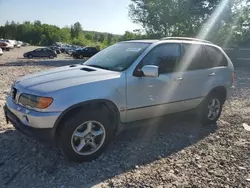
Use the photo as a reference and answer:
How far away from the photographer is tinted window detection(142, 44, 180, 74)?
3893 mm

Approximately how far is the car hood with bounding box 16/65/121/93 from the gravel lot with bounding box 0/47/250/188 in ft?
3.40

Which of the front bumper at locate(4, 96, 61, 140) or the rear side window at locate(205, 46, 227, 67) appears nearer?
the front bumper at locate(4, 96, 61, 140)

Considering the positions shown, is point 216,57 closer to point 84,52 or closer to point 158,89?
point 158,89

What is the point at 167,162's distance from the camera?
3545mm

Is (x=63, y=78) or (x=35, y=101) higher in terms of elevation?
(x=63, y=78)

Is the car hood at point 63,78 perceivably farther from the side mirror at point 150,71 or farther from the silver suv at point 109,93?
the side mirror at point 150,71

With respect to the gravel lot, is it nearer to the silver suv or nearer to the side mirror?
the silver suv

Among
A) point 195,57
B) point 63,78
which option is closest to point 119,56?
point 63,78

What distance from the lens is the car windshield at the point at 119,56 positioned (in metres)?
3.78

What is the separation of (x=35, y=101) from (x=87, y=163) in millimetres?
1109

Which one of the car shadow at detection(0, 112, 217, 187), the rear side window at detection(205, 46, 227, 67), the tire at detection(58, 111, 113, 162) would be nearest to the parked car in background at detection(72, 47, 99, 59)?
the rear side window at detection(205, 46, 227, 67)

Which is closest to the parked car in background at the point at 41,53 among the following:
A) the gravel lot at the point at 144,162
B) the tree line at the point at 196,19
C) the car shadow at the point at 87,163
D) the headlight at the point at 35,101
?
the tree line at the point at 196,19

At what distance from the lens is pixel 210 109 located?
5.08m

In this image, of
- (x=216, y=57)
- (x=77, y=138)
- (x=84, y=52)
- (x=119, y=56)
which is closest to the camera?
(x=77, y=138)
